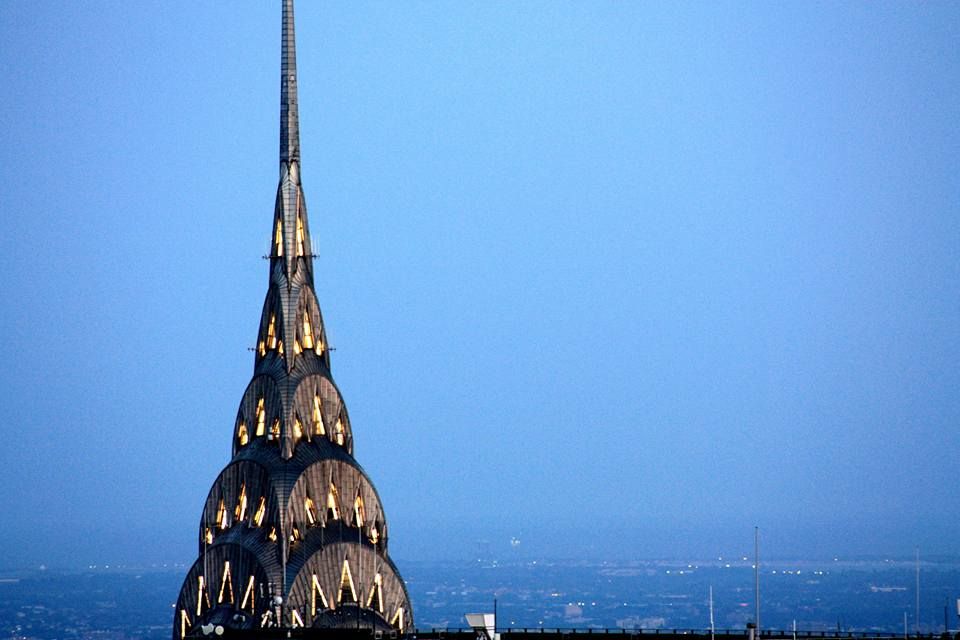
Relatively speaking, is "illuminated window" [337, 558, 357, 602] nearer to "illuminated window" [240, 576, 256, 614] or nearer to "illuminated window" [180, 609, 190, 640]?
"illuminated window" [240, 576, 256, 614]

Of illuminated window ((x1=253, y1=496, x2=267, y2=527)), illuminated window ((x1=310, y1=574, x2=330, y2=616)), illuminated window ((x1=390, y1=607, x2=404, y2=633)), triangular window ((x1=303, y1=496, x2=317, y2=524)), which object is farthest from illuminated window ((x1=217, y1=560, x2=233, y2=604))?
illuminated window ((x1=390, y1=607, x2=404, y2=633))

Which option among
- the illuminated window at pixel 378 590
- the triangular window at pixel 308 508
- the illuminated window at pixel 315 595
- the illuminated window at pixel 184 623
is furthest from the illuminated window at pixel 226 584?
the illuminated window at pixel 378 590

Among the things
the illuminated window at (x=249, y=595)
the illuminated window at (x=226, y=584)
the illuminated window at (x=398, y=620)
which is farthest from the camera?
the illuminated window at (x=226, y=584)

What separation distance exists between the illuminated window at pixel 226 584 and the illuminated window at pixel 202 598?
1.27m

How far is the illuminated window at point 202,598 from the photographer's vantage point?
19812 centimetres

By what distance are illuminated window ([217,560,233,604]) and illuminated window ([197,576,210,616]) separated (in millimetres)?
1270

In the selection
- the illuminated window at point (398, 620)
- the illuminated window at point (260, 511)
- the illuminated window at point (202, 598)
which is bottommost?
the illuminated window at point (398, 620)

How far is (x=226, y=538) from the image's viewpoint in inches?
7854

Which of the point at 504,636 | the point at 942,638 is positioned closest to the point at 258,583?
the point at 504,636

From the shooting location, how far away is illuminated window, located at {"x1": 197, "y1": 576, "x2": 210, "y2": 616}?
198 m

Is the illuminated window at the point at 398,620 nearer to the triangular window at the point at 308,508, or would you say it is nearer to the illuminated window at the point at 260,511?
the triangular window at the point at 308,508

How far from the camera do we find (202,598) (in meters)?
199

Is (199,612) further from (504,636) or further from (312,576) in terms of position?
(504,636)

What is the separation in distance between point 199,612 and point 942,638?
2252 inches
